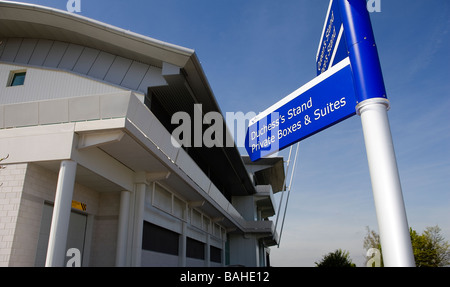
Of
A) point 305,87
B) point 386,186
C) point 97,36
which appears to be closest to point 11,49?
point 97,36

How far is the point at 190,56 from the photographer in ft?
47.5

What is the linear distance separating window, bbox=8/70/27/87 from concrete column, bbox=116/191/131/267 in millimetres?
6777

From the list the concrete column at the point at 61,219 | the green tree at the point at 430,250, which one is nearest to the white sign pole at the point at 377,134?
the concrete column at the point at 61,219

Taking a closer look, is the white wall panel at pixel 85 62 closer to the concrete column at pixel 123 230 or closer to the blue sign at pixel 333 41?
the concrete column at pixel 123 230

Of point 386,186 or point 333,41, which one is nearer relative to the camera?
point 386,186

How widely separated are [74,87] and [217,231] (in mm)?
17562

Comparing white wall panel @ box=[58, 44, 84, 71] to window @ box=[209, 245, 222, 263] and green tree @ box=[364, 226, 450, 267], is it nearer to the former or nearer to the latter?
window @ box=[209, 245, 222, 263]

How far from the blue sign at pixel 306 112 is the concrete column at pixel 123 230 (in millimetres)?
10020

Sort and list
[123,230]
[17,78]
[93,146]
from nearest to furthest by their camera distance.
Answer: [93,146] < [123,230] < [17,78]

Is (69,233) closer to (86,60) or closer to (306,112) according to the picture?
(86,60)

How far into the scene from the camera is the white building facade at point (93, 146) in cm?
975

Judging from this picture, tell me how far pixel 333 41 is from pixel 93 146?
340 inches

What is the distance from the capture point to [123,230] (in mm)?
12430
